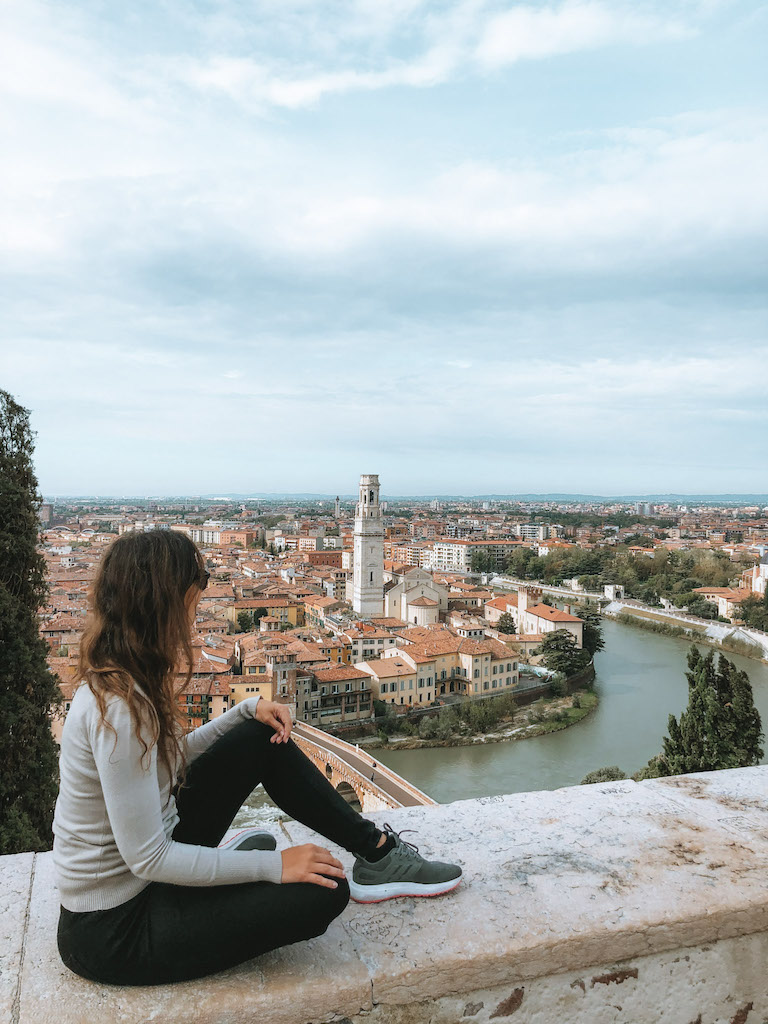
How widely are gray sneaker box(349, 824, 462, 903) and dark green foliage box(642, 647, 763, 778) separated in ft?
18.5

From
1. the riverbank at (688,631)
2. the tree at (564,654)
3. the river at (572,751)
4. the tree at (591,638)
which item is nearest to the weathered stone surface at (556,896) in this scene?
the river at (572,751)

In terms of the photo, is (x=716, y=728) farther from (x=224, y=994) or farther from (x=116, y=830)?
(x=116, y=830)

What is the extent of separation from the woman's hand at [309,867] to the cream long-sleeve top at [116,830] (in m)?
0.01

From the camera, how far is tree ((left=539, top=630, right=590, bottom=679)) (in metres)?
14.6

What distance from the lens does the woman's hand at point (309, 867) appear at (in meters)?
0.77

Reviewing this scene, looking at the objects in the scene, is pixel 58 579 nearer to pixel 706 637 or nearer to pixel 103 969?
pixel 706 637

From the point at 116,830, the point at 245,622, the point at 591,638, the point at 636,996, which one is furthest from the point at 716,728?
the point at 245,622

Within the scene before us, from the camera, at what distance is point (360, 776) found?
8414 millimetres

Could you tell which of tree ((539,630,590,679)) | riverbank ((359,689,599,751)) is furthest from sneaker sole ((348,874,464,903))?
tree ((539,630,590,679))

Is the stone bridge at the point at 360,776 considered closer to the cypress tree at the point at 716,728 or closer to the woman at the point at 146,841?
the cypress tree at the point at 716,728

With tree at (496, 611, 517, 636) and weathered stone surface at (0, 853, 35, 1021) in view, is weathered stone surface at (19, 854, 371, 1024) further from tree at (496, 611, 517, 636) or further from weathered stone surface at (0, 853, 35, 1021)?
tree at (496, 611, 517, 636)

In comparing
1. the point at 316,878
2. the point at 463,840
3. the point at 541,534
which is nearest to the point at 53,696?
the point at 463,840

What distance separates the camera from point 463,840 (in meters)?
1.10

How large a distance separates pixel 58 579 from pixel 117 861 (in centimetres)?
2215
